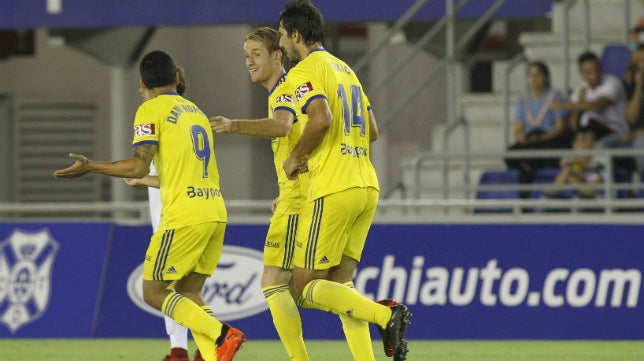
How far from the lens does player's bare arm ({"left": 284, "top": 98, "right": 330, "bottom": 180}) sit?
7.96 meters

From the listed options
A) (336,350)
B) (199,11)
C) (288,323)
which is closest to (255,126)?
(288,323)

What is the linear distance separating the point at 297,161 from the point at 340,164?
0.81 feet

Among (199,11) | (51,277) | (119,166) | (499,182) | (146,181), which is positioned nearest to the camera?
(119,166)

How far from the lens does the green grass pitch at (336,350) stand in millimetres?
10867

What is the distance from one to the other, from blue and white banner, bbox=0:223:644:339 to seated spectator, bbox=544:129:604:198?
1.83 metres

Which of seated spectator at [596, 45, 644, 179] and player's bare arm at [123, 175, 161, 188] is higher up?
seated spectator at [596, 45, 644, 179]

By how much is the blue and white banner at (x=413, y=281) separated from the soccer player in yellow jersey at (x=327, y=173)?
4225mm

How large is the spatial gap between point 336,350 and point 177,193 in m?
3.32

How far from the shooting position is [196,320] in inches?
337

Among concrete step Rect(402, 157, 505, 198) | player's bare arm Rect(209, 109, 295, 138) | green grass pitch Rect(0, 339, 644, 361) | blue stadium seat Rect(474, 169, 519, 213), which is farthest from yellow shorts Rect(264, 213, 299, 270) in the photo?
concrete step Rect(402, 157, 505, 198)

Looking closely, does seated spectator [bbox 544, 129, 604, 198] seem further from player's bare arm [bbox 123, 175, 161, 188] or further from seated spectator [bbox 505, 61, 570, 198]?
player's bare arm [bbox 123, 175, 161, 188]

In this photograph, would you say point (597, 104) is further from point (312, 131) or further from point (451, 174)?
point (312, 131)

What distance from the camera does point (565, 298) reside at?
40.3ft

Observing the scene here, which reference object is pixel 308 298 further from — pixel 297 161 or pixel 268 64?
pixel 268 64
